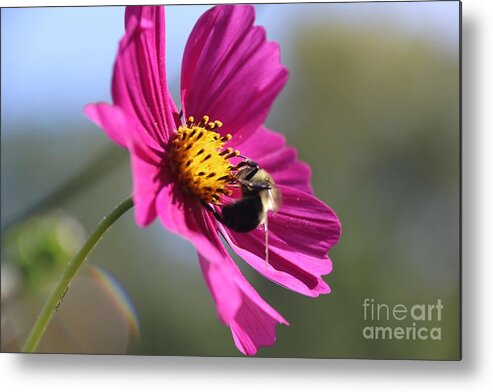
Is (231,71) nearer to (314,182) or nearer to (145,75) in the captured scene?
(145,75)

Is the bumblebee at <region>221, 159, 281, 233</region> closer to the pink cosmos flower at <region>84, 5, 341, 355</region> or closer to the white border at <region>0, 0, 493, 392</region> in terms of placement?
the pink cosmos flower at <region>84, 5, 341, 355</region>

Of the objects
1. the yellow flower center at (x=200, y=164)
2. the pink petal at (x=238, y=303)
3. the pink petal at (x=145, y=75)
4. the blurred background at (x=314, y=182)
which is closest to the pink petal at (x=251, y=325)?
the pink petal at (x=238, y=303)

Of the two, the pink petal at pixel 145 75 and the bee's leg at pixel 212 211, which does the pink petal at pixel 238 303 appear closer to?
the bee's leg at pixel 212 211

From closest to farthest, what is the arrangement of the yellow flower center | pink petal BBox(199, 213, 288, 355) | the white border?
pink petal BBox(199, 213, 288, 355) < the yellow flower center < the white border

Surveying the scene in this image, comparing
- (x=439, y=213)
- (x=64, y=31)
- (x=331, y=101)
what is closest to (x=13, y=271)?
(x=64, y=31)

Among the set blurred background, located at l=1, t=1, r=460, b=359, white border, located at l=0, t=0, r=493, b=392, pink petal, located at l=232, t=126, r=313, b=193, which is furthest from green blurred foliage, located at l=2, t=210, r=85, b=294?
pink petal, located at l=232, t=126, r=313, b=193
